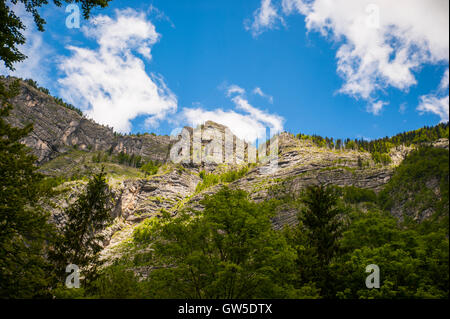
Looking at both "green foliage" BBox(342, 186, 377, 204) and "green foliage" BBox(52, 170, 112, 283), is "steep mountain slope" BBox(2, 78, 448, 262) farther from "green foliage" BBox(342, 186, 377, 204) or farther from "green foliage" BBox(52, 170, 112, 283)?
"green foliage" BBox(52, 170, 112, 283)

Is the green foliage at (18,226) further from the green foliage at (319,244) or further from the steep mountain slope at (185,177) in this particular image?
the steep mountain slope at (185,177)

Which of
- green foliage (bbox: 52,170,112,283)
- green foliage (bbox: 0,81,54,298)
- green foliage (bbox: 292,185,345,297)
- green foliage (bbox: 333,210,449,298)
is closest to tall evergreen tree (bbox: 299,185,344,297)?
green foliage (bbox: 292,185,345,297)

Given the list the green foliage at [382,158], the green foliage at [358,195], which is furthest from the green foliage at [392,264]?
the green foliage at [382,158]

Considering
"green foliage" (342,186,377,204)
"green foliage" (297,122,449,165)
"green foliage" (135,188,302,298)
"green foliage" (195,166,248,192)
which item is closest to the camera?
"green foliage" (135,188,302,298)

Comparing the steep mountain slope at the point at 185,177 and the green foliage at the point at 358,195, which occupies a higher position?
the steep mountain slope at the point at 185,177

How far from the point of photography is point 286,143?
19775 centimetres

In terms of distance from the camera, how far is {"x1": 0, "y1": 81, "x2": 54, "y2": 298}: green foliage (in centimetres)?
1150

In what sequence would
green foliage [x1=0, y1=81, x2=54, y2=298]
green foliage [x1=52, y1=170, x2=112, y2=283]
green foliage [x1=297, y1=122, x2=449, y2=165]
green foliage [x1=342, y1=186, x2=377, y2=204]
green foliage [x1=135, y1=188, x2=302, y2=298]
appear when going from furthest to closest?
1. green foliage [x1=297, y1=122, x2=449, y2=165]
2. green foliage [x1=342, y1=186, x2=377, y2=204]
3. green foliage [x1=52, y1=170, x2=112, y2=283]
4. green foliage [x1=135, y1=188, x2=302, y2=298]
5. green foliage [x1=0, y1=81, x2=54, y2=298]

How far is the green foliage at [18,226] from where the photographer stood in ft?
37.7

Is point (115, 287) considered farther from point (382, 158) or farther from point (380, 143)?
point (380, 143)

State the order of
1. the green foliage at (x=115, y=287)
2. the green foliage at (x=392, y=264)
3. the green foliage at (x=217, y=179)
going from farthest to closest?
the green foliage at (x=217, y=179), the green foliage at (x=115, y=287), the green foliage at (x=392, y=264)

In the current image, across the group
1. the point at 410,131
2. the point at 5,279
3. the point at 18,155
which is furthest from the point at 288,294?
the point at 410,131
